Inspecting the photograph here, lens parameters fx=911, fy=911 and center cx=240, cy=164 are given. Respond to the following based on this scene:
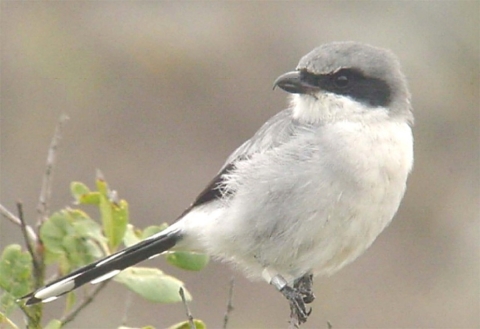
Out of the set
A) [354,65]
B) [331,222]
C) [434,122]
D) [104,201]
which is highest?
[354,65]

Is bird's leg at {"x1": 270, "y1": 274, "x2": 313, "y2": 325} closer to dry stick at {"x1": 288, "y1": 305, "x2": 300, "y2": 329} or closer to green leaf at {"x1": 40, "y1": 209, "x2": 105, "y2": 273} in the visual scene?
dry stick at {"x1": 288, "y1": 305, "x2": 300, "y2": 329}

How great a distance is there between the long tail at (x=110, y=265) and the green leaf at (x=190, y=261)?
104 mm

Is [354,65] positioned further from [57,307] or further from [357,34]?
[357,34]

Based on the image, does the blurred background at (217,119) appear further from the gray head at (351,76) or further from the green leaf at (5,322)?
the green leaf at (5,322)

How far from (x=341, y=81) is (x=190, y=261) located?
3.07 ft

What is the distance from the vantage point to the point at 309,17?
9922 mm

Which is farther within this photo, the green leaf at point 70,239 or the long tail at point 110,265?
the long tail at point 110,265

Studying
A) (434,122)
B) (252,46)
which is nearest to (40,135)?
(252,46)

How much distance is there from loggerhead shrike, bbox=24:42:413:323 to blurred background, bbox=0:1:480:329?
3.52 meters

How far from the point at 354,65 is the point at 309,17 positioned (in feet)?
21.5

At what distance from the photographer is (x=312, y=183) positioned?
3.31 meters

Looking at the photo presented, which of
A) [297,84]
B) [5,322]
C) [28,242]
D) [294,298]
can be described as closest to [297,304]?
[294,298]

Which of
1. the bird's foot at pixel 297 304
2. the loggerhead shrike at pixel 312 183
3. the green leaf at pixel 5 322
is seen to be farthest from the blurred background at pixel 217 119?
the green leaf at pixel 5 322

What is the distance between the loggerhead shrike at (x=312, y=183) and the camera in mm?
3309
